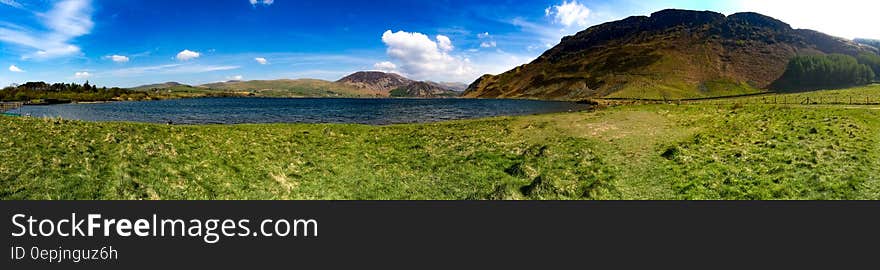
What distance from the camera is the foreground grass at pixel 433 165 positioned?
1712 centimetres

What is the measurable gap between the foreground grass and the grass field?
66 mm

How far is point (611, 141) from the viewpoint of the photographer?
105ft

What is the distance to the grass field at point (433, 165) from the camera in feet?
56.2

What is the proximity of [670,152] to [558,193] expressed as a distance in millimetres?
11768

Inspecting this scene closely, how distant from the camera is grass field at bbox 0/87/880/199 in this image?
1712 cm

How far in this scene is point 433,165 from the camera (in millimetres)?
25062

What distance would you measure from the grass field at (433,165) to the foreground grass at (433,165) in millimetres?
66

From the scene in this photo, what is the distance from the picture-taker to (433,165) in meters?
25.1
